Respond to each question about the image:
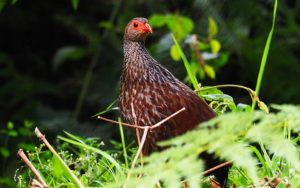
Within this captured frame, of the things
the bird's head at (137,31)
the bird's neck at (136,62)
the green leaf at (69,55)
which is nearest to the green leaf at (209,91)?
the bird's neck at (136,62)

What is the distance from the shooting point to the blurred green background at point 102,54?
318cm

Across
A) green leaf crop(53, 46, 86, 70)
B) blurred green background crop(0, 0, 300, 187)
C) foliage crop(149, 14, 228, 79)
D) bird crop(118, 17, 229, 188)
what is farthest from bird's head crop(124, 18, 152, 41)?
green leaf crop(53, 46, 86, 70)

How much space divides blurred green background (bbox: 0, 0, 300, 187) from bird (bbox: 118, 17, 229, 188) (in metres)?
1.07

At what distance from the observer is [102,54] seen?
3551 mm

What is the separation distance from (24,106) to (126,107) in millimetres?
2031

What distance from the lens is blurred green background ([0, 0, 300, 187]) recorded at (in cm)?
318

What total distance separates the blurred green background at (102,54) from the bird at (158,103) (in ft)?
3.53

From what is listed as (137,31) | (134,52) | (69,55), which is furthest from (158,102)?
(69,55)

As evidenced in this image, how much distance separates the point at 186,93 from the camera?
159cm

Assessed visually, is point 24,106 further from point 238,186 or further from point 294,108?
point 294,108

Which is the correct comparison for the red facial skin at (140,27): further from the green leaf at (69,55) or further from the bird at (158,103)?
the green leaf at (69,55)

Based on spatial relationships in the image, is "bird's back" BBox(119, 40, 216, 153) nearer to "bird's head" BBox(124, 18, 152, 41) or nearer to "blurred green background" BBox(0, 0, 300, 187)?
"bird's head" BBox(124, 18, 152, 41)

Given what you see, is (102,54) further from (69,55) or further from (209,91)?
(209,91)

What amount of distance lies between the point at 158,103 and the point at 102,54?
2.05m
